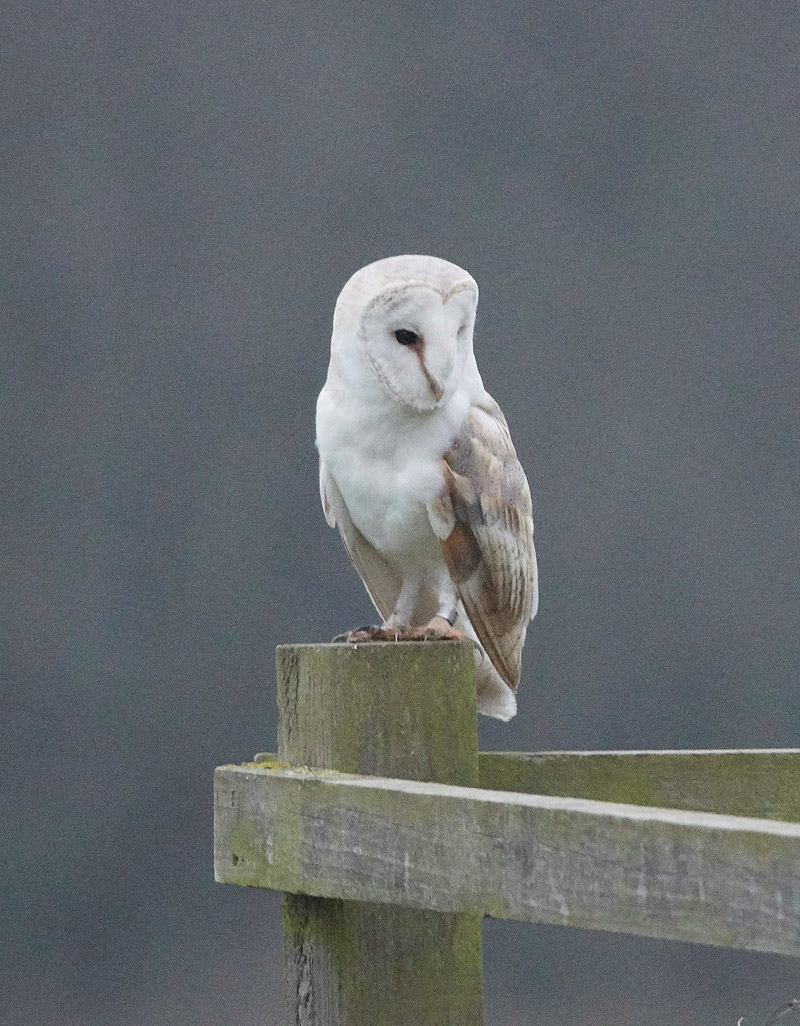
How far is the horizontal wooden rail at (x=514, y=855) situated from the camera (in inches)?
39.3

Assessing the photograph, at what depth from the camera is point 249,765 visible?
1.53 m

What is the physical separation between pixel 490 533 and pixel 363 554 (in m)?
0.24

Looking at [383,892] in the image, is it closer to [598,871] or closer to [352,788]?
[352,788]

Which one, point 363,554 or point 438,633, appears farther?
point 363,554

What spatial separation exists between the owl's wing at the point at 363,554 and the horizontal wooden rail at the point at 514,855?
556mm

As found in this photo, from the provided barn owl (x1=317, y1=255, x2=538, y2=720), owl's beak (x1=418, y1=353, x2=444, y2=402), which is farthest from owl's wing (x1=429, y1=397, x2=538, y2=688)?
owl's beak (x1=418, y1=353, x2=444, y2=402)

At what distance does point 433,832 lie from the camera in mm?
1273

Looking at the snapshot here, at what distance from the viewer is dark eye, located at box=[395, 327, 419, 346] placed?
1.72 metres

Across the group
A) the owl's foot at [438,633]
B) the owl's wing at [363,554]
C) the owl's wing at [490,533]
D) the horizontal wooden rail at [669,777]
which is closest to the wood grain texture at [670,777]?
the horizontal wooden rail at [669,777]

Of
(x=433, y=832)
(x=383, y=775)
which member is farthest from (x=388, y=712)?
(x=433, y=832)

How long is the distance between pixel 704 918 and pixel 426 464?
89 cm

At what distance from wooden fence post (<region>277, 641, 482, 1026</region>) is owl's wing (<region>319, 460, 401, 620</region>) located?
474 millimetres

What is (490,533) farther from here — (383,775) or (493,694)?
(383,775)

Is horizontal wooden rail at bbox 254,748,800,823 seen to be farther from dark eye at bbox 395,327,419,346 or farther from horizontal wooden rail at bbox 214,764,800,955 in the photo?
dark eye at bbox 395,327,419,346
